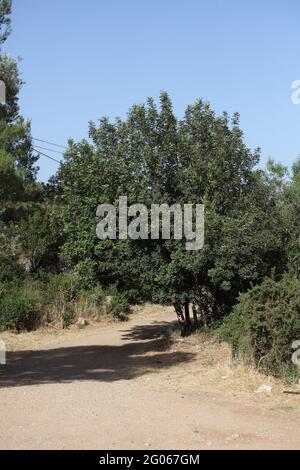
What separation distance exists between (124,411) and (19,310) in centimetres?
1144

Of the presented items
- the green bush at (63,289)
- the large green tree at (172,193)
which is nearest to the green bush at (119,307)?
the green bush at (63,289)

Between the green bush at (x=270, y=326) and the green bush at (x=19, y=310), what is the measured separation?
9695mm

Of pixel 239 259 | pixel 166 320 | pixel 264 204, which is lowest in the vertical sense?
pixel 166 320

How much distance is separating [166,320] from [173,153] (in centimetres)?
927

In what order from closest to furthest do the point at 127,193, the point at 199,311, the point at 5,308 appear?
the point at 127,193, the point at 199,311, the point at 5,308

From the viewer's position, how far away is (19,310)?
18.6 meters

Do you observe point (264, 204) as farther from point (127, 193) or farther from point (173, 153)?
point (127, 193)

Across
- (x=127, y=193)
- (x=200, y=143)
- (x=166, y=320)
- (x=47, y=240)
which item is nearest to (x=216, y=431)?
(x=127, y=193)

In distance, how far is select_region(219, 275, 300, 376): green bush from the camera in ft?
32.3

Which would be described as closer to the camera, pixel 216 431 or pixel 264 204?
pixel 216 431

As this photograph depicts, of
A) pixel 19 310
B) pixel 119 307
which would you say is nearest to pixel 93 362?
pixel 19 310

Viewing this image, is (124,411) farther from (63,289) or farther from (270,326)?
(63,289)

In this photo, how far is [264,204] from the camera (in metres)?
13.9

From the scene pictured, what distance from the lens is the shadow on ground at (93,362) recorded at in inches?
444
